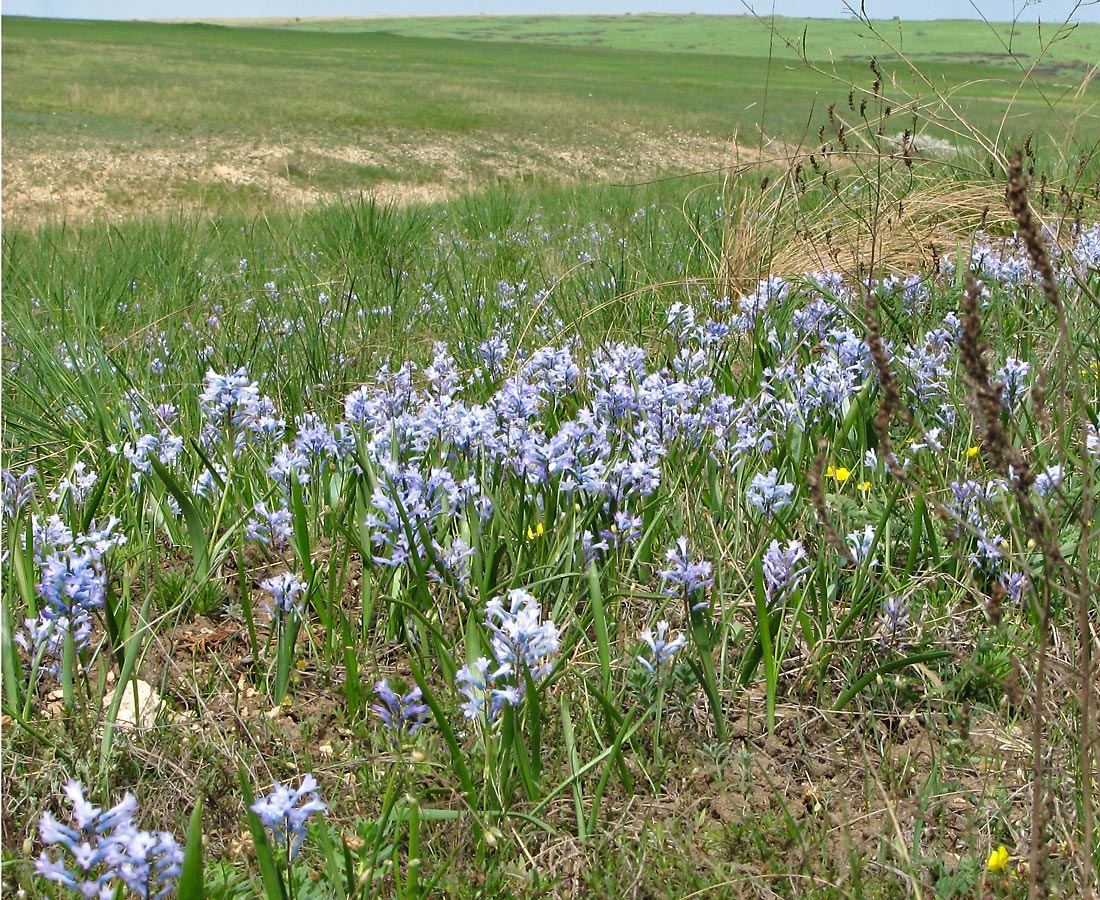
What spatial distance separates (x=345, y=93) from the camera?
36812 millimetres

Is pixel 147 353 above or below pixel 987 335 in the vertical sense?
below

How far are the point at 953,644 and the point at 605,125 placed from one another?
31589mm

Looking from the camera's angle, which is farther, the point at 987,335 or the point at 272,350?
the point at 272,350

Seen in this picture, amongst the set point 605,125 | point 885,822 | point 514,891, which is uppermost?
point 605,125

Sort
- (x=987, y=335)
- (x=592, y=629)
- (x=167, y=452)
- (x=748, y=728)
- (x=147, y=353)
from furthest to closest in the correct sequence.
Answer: (x=147, y=353) → (x=987, y=335) → (x=167, y=452) → (x=592, y=629) → (x=748, y=728)

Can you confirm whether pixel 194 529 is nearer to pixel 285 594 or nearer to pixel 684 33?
pixel 285 594

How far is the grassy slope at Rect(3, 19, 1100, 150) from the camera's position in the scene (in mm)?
25438

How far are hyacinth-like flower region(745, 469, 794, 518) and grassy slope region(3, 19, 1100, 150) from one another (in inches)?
237

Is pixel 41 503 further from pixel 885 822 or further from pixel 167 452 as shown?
pixel 885 822

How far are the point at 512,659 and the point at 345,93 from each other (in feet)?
127

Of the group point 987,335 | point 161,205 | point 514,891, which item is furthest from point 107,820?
point 161,205

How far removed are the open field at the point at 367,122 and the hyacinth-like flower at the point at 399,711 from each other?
1.82 metres

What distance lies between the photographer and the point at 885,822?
5.16 feet

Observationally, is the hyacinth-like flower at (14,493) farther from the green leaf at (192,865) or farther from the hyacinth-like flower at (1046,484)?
the hyacinth-like flower at (1046,484)
